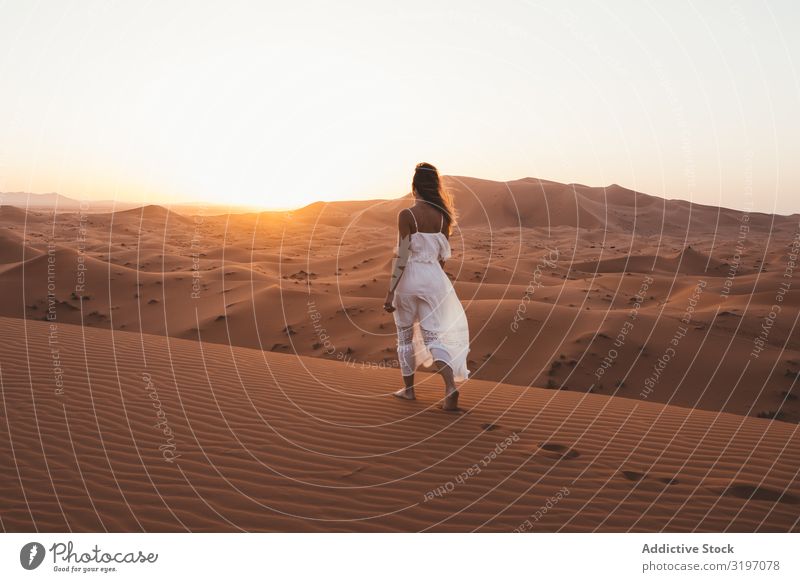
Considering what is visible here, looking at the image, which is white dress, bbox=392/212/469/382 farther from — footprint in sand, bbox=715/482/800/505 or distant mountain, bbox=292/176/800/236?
distant mountain, bbox=292/176/800/236

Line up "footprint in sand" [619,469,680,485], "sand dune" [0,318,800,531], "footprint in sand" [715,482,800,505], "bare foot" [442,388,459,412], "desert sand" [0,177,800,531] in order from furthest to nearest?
"bare foot" [442,388,459,412] < "footprint in sand" [619,469,680,485] < "footprint in sand" [715,482,800,505] < "desert sand" [0,177,800,531] < "sand dune" [0,318,800,531]

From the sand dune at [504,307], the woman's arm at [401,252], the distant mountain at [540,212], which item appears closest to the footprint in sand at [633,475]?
the woman's arm at [401,252]

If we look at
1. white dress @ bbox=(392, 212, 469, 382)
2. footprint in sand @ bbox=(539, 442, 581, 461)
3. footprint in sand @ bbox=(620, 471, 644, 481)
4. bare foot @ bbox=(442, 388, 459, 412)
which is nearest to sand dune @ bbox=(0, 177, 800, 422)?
white dress @ bbox=(392, 212, 469, 382)

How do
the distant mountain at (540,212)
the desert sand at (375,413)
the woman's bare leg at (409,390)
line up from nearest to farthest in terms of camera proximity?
1. the desert sand at (375,413)
2. the woman's bare leg at (409,390)
3. the distant mountain at (540,212)

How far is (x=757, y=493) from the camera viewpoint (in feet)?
16.4

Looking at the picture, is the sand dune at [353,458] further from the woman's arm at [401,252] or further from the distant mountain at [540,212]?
the distant mountain at [540,212]

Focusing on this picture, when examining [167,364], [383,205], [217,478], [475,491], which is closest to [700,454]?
[475,491]

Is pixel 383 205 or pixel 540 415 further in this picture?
pixel 383 205

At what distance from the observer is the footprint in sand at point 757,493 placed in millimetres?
4918

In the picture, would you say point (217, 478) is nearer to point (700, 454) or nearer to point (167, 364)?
point (167, 364)

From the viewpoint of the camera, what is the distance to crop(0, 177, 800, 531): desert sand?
177 inches

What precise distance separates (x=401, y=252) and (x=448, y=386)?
63.1 inches

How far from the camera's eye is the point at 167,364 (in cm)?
844

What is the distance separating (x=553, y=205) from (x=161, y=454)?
59080 millimetres
